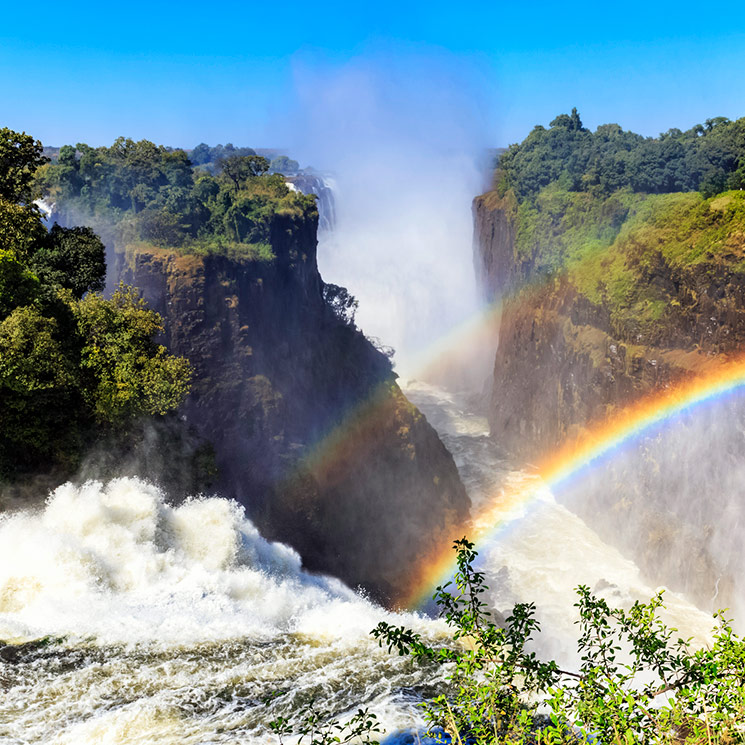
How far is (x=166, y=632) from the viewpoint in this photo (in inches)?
697

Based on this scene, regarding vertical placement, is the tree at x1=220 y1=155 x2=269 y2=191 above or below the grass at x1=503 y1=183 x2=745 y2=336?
above

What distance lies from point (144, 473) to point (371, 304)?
82.9 meters

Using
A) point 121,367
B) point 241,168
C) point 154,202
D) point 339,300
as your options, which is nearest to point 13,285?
point 121,367

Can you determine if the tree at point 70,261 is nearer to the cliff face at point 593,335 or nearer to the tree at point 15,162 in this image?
the tree at point 15,162

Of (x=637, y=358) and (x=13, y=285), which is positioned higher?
(x=13, y=285)

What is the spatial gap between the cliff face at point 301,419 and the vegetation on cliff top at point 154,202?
1.85 metres

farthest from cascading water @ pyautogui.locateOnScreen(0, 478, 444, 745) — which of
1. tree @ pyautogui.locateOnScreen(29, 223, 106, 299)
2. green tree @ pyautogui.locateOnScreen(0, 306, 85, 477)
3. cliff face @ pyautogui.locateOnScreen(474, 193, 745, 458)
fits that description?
cliff face @ pyautogui.locateOnScreen(474, 193, 745, 458)

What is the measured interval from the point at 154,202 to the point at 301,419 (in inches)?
802

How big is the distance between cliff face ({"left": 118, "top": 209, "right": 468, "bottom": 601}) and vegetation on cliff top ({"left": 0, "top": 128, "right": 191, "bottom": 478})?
374 inches

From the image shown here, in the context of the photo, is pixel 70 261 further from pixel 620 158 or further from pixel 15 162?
pixel 620 158

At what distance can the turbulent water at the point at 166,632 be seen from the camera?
14203mm

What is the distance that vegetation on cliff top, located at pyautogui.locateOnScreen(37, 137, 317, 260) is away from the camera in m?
46.5

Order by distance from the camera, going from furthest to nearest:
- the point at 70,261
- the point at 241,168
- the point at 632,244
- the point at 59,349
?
the point at 241,168 → the point at 632,244 → the point at 70,261 → the point at 59,349

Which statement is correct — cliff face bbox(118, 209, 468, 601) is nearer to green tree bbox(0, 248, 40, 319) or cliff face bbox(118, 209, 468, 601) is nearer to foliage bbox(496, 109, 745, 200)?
green tree bbox(0, 248, 40, 319)
